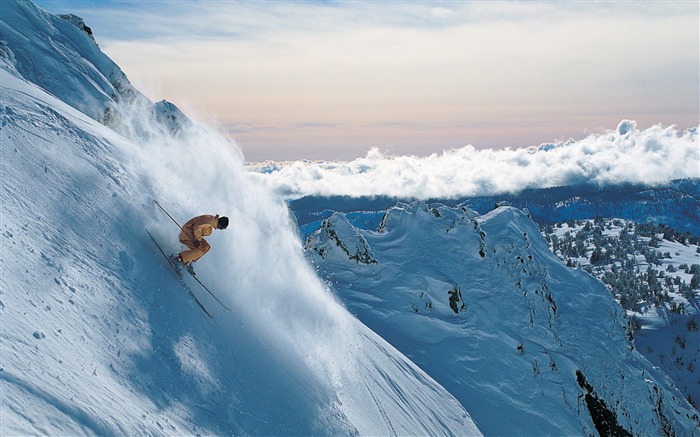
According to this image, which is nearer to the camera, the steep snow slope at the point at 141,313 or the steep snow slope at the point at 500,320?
the steep snow slope at the point at 141,313

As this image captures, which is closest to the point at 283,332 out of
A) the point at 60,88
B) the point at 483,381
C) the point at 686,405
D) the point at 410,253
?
the point at 60,88

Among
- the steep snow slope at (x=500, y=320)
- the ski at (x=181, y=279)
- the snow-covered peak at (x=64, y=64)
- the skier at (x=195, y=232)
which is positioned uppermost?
the snow-covered peak at (x=64, y=64)

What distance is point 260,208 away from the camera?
71.8 ft

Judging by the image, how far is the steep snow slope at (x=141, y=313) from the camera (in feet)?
25.5

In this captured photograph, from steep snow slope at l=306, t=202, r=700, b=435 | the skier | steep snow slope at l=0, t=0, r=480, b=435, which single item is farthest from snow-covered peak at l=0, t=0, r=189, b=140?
steep snow slope at l=306, t=202, r=700, b=435

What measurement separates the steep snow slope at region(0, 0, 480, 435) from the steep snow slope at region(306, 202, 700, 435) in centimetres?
1981

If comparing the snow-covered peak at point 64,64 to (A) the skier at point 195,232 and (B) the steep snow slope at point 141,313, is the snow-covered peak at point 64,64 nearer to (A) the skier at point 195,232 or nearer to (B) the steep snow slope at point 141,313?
(B) the steep snow slope at point 141,313

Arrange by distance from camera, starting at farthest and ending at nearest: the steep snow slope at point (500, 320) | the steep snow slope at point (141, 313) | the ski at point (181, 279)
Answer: the steep snow slope at point (500, 320), the ski at point (181, 279), the steep snow slope at point (141, 313)

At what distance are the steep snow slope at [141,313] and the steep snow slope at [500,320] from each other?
19808 mm

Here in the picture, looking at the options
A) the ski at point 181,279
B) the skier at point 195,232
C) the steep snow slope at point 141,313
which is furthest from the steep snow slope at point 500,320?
the skier at point 195,232

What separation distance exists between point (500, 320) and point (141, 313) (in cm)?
4080

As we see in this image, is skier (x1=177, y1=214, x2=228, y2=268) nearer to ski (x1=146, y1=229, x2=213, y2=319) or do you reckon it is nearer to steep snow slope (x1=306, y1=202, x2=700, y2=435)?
ski (x1=146, y1=229, x2=213, y2=319)

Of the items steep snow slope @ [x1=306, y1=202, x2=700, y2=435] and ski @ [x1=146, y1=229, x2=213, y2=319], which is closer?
ski @ [x1=146, y1=229, x2=213, y2=319]

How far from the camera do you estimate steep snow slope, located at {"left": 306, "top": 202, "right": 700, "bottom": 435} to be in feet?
129
